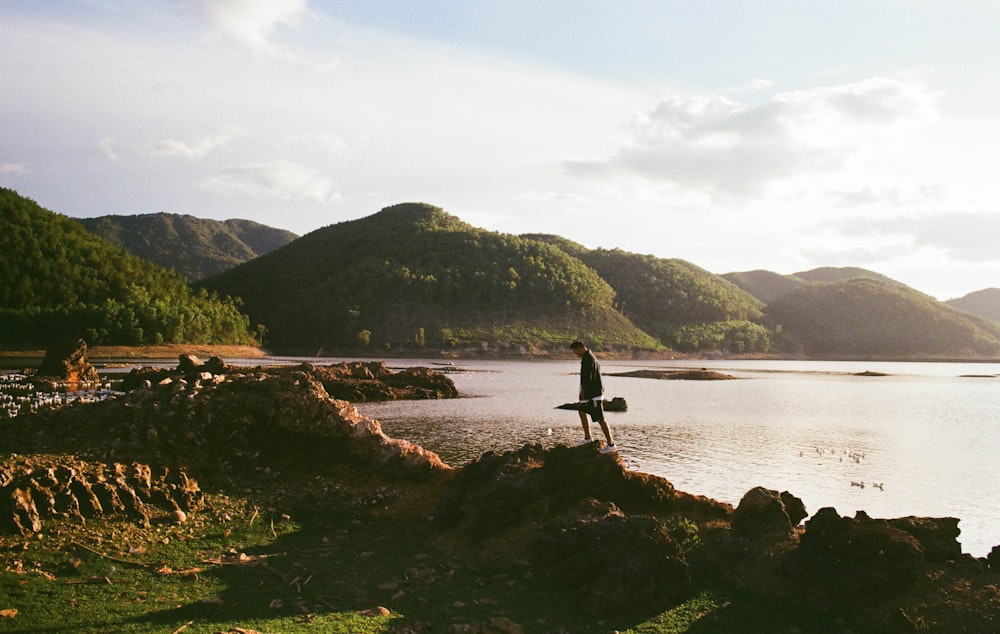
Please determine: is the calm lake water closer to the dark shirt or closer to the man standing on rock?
the man standing on rock

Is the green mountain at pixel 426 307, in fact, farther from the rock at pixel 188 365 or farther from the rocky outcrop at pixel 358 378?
the rock at pixel 188 365

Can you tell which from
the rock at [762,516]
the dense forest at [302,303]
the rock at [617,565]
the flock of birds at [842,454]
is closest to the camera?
the rock at [617,565]

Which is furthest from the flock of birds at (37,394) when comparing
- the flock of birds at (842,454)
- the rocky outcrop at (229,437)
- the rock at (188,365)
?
the flock of birds at (842,454)

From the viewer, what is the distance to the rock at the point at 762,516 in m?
12.7

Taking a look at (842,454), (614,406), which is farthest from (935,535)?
(614,406)

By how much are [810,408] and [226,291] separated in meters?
175

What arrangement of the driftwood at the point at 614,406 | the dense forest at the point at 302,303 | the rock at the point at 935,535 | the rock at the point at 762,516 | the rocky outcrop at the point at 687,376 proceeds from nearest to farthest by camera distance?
the rock at the point at 935,535 < the rock at the point at 762,516 < the driftwood at the point at 614,406 < the rocky outcrop at the point at 687,376 < the dense forest at the point at 302,303

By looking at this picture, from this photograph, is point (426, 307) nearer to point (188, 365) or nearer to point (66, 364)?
point (66, 364)

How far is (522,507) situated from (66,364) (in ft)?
155

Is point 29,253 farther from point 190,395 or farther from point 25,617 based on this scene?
point 25,617

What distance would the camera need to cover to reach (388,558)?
1244 centimetres

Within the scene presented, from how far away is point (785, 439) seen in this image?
118ft

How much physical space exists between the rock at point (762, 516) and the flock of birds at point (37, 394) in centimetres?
2544

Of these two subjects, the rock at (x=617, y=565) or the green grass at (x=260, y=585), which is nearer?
the green grass at (x=260, y=585)
